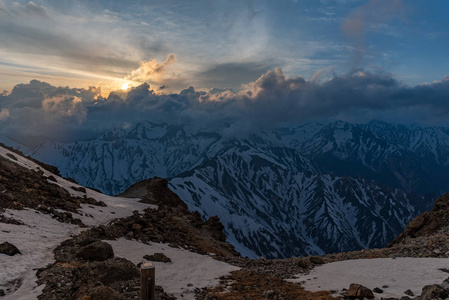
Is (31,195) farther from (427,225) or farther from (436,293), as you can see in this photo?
(427,225)

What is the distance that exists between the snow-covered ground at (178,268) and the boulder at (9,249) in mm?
8031

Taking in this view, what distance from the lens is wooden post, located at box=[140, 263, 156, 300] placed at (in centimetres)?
1105

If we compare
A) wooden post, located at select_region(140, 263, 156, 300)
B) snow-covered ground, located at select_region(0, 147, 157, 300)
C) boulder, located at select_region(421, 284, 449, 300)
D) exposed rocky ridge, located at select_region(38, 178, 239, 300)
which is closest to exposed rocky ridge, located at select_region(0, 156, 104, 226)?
snow-covered ground, located at select_region(0, 147, 157, 300)

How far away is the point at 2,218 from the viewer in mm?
26516

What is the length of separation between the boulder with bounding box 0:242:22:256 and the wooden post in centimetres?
1391

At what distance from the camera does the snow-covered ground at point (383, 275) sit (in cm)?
1690

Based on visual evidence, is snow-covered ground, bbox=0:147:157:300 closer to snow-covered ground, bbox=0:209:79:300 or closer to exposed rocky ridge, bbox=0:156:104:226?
snow-covered ground, bbox=0:209:79:300

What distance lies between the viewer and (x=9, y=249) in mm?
19609

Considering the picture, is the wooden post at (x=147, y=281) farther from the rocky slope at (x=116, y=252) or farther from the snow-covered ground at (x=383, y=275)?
the snow-covered ground at (x=383, y=275)

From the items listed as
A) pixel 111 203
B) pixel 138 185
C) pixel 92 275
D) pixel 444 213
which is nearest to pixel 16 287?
pixel 92 275

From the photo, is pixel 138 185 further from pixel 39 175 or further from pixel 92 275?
pixel 92 275

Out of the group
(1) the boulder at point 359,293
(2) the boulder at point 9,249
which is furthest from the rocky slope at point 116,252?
(2) the boulder at point 9,249

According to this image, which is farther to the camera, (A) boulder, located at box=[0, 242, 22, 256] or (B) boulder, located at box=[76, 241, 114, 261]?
(B) boulder, located at box=[76, 241, 114, 261]

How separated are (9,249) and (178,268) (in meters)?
12.1
